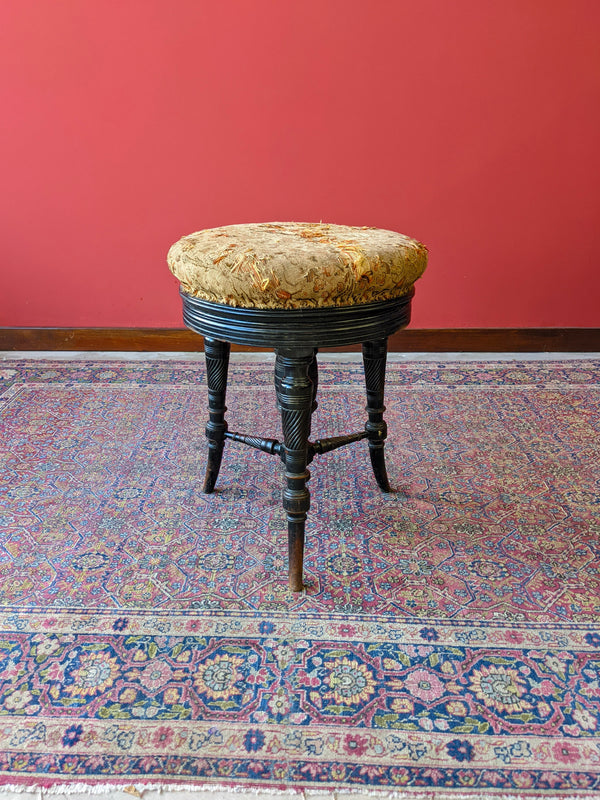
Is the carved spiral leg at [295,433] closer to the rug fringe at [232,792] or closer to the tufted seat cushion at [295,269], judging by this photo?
the tufted seat cushion at [295,269]

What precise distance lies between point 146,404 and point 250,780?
71.4 inches

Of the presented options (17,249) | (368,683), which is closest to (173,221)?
(17,249)

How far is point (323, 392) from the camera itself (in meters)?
2.90

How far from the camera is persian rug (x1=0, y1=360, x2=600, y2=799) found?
1228mm

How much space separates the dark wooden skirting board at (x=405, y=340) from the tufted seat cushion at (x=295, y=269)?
1774mm

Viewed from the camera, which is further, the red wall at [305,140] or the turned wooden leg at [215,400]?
the red wall at [305,140]

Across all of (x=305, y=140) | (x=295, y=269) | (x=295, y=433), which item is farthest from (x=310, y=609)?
(x=305, y=140)

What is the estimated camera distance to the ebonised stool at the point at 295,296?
141 centimetres

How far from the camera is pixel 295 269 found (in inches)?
54.8

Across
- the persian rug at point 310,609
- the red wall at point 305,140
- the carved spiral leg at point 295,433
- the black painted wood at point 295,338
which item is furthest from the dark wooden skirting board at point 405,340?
the carved spiral leg at point 295,433

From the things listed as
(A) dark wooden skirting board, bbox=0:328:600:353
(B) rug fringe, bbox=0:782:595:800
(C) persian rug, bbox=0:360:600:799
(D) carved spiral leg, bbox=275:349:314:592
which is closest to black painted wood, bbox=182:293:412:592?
(D) carved spiral leg, bbox=275:349:314:592

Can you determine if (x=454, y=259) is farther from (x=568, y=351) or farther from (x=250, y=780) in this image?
(x=250, y=780)

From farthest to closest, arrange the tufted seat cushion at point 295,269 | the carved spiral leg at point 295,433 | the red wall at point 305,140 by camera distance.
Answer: the red wall at point 305,140, the carved spiral leg at point 295,433, the tufted seat cushion at point 295,269

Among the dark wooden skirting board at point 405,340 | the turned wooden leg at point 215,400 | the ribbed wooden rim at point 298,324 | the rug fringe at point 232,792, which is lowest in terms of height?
the dark wooden skirting board at point 405,340
